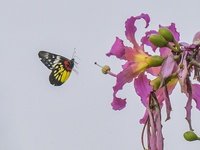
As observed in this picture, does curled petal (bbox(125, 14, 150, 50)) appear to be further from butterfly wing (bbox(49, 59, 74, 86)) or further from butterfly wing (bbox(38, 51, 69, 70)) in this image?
butterfly wing (bbox(38, 51, 69, 70))

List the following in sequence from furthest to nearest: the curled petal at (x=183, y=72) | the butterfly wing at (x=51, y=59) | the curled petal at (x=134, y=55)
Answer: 1. the butterfly wing at (x=51, y=59)
2. the curled petal at (x=134, y=55)
3. the curled petal at (x=183, y=72)

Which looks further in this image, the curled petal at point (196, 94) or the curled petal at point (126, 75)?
the curled petal at point (196, 94)

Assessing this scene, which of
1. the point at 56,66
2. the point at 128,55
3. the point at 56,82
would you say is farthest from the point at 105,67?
the point at 56,66

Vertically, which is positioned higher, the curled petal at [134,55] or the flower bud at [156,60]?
the curled petal at [134,55]

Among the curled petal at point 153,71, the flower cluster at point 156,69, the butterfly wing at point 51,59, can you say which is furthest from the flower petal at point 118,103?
the butterfly wing at point 51,59

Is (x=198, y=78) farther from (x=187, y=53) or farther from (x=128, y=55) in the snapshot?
(x=128, y=55)

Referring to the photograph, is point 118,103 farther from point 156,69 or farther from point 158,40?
point 158,40

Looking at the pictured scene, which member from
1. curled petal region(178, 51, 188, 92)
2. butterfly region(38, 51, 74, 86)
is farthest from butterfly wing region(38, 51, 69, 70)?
curled petal region(178, 51, 188, 92)

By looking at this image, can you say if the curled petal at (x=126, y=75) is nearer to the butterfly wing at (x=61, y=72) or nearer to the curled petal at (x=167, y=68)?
the curled petal at (x=167, y=68)
